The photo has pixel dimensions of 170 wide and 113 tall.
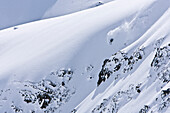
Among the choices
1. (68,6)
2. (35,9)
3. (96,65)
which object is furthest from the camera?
(35,9)

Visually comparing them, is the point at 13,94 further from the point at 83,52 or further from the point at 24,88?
the point at 83,52

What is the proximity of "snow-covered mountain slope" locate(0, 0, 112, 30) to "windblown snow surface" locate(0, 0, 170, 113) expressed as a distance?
5713 millimetres

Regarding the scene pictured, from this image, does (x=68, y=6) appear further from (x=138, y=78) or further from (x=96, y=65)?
(x=138, y=78)

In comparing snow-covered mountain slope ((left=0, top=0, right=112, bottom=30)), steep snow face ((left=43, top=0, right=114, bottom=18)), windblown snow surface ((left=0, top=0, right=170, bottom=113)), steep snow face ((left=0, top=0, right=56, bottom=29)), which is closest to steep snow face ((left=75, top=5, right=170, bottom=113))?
windblown snow surface ((left=0, top=0, right=170, bottom=113))

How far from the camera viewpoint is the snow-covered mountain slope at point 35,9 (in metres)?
35.7

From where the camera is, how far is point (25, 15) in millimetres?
37312

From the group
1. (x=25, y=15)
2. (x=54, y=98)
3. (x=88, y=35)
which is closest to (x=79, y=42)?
(x=88, y=35)

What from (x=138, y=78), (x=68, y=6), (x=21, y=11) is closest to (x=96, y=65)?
(x=138, y=78)

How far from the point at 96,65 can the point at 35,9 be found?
52.2 ft

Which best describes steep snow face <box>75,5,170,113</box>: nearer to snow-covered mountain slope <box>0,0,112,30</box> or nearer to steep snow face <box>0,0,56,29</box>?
snow-covered mountain slope <box>0,0,112,30</box>

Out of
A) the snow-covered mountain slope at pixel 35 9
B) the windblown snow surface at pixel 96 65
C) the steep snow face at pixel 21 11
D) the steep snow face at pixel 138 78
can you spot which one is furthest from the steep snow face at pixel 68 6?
the steep snow face at pixel 138 78

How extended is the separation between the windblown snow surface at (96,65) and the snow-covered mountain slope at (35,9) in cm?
571

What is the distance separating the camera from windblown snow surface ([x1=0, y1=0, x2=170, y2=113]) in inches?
800

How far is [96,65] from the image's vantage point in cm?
2453
